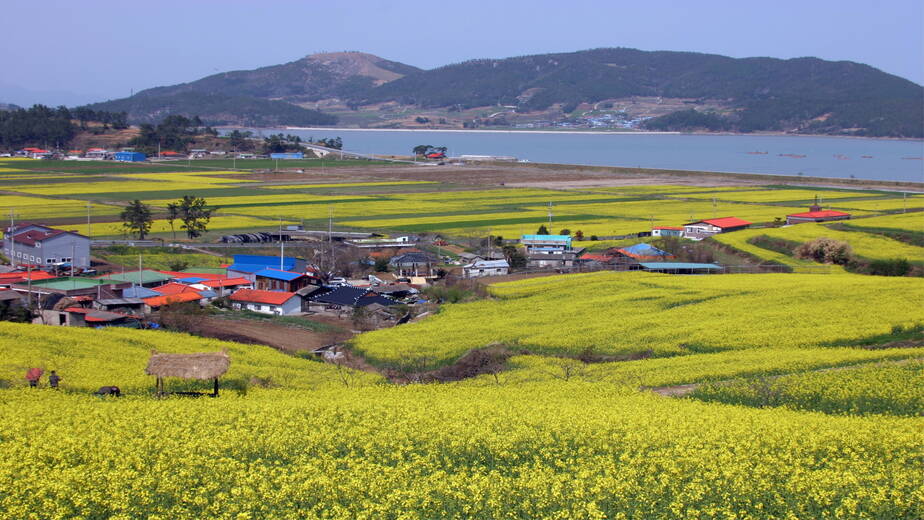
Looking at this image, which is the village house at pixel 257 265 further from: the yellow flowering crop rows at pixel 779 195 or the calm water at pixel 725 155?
the calm water at pixel 725 155

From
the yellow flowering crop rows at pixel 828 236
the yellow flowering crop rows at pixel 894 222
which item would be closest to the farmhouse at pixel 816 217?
the yellow flowering crop rows at pixel 894 222

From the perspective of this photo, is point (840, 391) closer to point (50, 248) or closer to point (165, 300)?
point (165, 300)

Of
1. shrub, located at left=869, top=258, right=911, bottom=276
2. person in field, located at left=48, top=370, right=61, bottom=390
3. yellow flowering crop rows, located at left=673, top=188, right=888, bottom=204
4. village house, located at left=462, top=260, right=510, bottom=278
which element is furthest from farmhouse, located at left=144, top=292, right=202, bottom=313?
yellow flowering crop rows, located at left=673, top=188, right=888, bottom=204

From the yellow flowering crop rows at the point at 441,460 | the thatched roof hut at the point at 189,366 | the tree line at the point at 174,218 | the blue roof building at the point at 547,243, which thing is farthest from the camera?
the tree line at the point at 174,218

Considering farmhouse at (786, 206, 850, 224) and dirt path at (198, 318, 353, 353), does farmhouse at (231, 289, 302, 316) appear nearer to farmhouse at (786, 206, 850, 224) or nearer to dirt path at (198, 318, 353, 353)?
dirt path at (198, 318, 353, 353)

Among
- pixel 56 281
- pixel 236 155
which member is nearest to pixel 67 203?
pixel 56 281

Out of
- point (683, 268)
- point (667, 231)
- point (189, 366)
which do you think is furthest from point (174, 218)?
point (189, 366)
